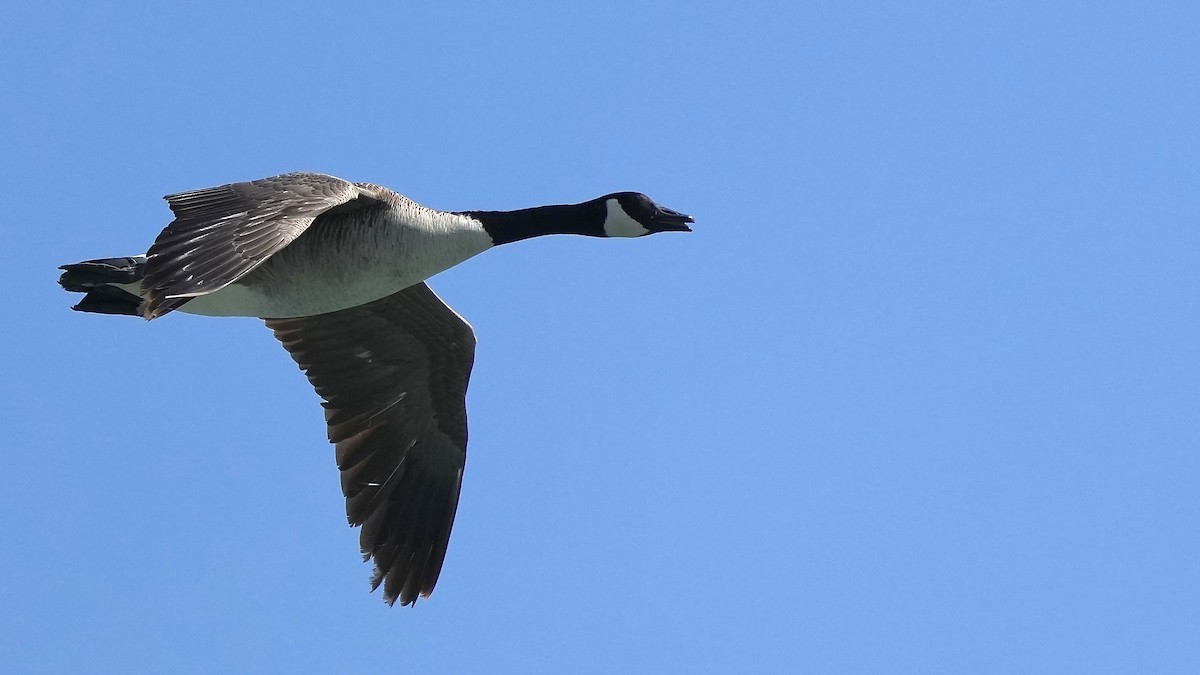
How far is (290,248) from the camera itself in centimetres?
1270

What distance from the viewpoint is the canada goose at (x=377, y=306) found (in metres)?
11.9

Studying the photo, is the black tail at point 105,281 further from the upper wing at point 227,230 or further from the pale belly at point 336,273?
the upper wing at point 227,230

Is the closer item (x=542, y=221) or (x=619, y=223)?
(x=542, y=221)

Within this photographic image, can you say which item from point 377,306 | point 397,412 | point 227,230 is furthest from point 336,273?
point 397,412

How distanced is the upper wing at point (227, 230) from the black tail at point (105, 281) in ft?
4.81

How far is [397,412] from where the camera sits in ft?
48.1

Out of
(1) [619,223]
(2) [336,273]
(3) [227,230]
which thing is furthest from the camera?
(1) [619,223]

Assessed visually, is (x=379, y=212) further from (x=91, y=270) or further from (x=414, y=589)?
(x=414, y=589)

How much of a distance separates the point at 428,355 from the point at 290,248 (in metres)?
2.27

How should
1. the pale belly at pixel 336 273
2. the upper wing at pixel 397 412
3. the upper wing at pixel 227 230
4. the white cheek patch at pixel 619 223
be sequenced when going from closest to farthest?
the upper wing at pixel 227 230 < the pale belly at pixel 336 273 < the white cheek patch at pixel 619 223 < the upper wing at pixel 397 412

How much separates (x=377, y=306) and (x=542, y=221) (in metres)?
1.83

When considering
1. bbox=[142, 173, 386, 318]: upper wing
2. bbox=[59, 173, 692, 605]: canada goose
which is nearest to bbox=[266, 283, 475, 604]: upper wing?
bbox=[59, 173, 692, 605]: canada goose

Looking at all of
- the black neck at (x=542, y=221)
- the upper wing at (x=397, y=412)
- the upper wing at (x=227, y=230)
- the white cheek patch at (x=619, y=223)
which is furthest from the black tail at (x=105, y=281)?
the white cheek patch at (x=619, y=223)

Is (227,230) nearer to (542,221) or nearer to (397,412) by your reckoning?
(542,221)
